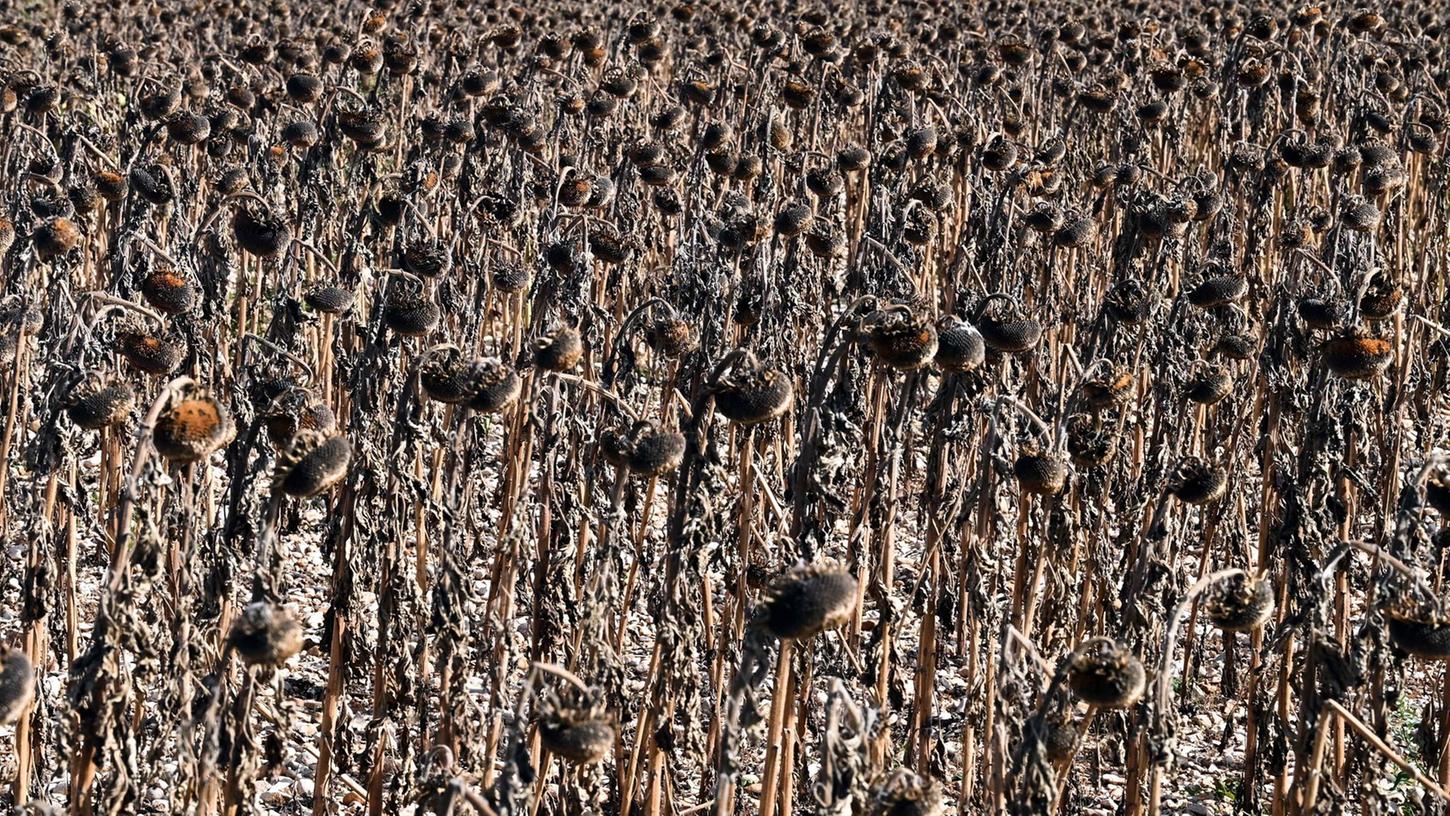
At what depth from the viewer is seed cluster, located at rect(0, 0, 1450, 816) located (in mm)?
2939

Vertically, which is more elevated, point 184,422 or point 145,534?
point 184,422

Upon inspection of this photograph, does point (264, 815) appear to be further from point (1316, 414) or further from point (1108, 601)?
point (1316, 414)

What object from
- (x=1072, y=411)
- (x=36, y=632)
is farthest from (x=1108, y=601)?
(x=36, y=632)

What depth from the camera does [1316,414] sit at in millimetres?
3975

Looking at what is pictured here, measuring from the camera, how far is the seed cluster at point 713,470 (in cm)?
294

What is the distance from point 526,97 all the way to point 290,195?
1201mm

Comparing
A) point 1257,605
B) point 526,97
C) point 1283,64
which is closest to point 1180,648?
point 1257,605

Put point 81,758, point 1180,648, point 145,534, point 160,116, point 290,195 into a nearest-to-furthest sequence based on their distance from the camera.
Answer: point 145,534, point 81,758, point 1180,648, point 160,116, point 290,195

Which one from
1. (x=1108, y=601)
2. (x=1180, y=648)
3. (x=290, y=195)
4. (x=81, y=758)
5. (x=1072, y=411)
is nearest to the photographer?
(x=81, y=758)

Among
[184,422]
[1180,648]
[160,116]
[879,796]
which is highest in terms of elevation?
[160,116]

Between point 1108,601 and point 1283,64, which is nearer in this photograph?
point 1108,601

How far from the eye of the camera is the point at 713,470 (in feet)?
10.2

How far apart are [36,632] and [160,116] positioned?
157 inches

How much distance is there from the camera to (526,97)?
7.84 meters
